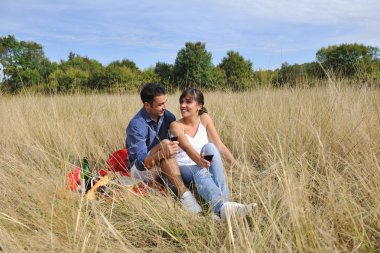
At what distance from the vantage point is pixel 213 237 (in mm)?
1554

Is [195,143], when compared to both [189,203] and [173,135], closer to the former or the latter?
[173,135]

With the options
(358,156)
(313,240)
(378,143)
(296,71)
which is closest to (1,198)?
(313,240)

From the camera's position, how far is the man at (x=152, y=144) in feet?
7.45

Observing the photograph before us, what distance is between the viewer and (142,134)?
2600 millimetres

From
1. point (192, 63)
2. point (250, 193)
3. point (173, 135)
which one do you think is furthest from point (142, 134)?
point (192, 63)

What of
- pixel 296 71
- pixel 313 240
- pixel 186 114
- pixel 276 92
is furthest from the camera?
pixel 296 71

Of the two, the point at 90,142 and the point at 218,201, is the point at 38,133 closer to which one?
the point at 90,142

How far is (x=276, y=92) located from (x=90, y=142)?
229cm

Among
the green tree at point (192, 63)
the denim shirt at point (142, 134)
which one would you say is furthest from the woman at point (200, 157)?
the green tree at point (192, 63)

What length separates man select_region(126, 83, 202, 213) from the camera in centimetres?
227

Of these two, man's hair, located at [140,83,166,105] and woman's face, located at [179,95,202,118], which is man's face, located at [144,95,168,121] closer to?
man's hair, located at [140,83,166,105]

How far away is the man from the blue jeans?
86mm

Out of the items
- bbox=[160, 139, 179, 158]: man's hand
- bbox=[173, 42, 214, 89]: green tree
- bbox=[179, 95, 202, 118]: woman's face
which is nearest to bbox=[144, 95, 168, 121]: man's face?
bbox=[179, 95, 202, 118]: woman's face

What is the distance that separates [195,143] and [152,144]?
1.23 ft
